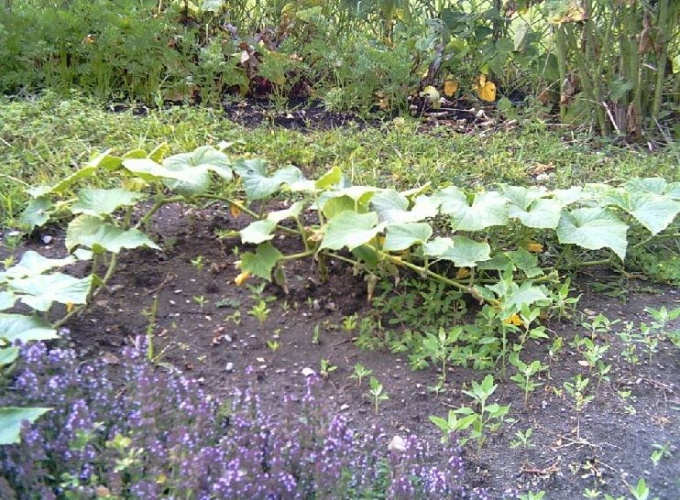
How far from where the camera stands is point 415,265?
2.80m

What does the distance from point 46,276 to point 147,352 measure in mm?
364

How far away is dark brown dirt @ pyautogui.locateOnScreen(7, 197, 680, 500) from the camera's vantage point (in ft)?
7.11

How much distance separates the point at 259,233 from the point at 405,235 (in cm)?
47

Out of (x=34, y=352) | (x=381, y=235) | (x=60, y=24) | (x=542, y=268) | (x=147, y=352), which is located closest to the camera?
(x=34, y=352)

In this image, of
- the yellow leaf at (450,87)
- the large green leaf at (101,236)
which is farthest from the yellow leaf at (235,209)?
the yellow leaf at (450,87)

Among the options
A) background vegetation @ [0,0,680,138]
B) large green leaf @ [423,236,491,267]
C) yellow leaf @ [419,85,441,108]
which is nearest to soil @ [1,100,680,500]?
large green leaf @ [423,236,491,267]

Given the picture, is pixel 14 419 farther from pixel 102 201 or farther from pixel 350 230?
pixel 350 230

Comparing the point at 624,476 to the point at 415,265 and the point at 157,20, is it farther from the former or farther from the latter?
the point at 157,20

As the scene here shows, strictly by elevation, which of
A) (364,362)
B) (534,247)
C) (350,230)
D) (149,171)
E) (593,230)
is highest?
(149,171)

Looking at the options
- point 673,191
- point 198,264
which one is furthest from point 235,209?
point 673,191

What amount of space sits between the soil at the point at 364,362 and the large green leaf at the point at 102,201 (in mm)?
256

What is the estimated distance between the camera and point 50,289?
2301 mm

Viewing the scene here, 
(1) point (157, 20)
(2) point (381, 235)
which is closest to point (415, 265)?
(2) point (381, 235)

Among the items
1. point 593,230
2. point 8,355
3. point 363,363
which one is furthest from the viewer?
point 593,230
